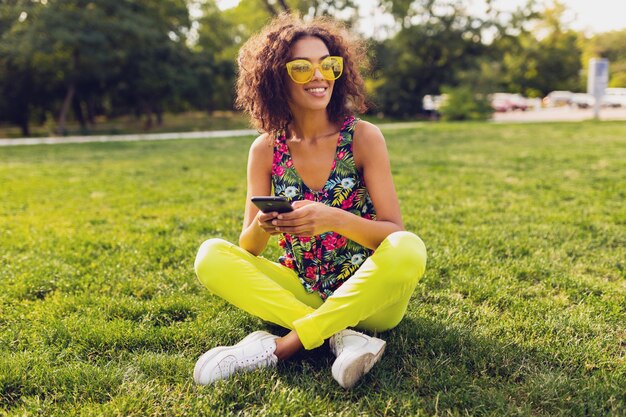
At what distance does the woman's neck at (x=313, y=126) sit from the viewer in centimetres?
262

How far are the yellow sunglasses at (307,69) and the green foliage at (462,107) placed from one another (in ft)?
75.0

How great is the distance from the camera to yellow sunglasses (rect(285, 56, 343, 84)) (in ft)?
8.14

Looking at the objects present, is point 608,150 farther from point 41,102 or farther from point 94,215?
point 41,102

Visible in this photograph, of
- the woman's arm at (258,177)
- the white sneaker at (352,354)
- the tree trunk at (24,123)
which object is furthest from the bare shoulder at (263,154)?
the tree trunk at (24,123)

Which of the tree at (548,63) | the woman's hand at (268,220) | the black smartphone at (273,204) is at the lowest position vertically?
the woman's hand at (268,220)

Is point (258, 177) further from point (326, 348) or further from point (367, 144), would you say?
point (326, 348)

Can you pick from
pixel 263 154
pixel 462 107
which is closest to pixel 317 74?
pixel 263 154

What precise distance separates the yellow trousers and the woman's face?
80 centimetres

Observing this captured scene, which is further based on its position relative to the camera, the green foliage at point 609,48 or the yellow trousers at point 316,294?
the green foliage at point 609,48

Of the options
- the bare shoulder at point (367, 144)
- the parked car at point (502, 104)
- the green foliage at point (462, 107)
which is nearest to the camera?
the bare shoulder at point (367, 144)

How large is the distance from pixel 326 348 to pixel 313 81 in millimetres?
1297

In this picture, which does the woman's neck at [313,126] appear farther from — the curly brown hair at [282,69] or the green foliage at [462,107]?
the green foliage at [462,107]

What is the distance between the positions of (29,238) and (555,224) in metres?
4.59

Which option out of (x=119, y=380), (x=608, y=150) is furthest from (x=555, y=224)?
(x=608, y=150)
